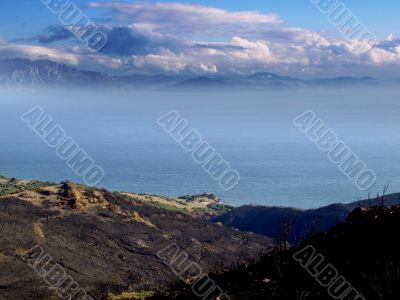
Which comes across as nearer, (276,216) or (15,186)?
(276,216)

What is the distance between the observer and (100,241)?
47312 mm

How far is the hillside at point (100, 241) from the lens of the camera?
3712cm

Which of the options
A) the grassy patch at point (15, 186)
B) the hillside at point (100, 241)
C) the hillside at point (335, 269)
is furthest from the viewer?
the grassy patch at point (15, 186)

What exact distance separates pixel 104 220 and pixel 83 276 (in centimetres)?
1498

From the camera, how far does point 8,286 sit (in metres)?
34.0

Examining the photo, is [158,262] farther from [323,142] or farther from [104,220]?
[323,142]

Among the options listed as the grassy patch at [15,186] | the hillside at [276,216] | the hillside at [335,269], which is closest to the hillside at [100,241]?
the hillside at [276,216]

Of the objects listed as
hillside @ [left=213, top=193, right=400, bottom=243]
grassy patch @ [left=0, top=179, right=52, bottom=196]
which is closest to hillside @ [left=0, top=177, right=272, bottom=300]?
hillside @ [left=213, top=193, right=400, bottom=243]

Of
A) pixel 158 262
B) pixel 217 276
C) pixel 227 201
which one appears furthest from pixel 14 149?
pixel 217 276

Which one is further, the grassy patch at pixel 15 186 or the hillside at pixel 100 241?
the grassy patch at pixel 15 186

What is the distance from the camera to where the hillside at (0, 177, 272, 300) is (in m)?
37.1

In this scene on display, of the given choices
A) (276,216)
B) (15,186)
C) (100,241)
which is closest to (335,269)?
(100,241)

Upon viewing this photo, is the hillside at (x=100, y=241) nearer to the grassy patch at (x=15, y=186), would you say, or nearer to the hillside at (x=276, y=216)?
the hillside at (x=276, y=216)

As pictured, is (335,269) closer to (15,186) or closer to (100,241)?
(100,241)
